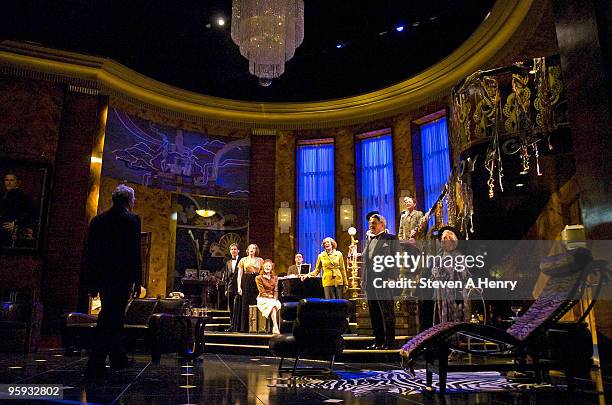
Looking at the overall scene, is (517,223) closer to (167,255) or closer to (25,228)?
(167,255)

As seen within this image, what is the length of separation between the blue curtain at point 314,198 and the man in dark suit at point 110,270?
28.9 ft

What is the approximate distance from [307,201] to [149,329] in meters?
7.68

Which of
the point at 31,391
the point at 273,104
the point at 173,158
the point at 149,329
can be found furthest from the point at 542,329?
the point at 273,104

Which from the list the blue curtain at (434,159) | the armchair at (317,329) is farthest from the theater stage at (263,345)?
the blue curtain at (434,159)

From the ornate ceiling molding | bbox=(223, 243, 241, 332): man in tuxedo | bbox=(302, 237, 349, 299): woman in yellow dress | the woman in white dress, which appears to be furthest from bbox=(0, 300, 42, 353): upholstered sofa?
the ornate ceiling molding

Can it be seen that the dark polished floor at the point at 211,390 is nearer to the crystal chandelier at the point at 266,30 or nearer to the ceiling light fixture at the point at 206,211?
the crystal chandelier at the point at 266,30

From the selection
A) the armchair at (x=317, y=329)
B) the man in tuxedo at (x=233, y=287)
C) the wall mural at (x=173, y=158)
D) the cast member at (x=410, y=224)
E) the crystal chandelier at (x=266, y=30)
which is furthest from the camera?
the wall mural at (x=173, y=158)

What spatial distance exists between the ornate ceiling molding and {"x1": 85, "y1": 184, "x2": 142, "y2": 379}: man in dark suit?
7.89 meters

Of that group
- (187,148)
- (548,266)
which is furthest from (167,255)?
(548,266)

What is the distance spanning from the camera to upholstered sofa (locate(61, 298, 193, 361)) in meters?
5.66

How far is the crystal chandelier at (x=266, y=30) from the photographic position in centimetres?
676

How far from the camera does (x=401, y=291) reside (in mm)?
7473

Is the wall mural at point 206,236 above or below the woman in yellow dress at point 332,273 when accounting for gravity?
above

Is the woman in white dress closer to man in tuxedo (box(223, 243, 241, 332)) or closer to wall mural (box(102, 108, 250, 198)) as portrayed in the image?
man in tuxedo (box(223, 243, 241, 332))
